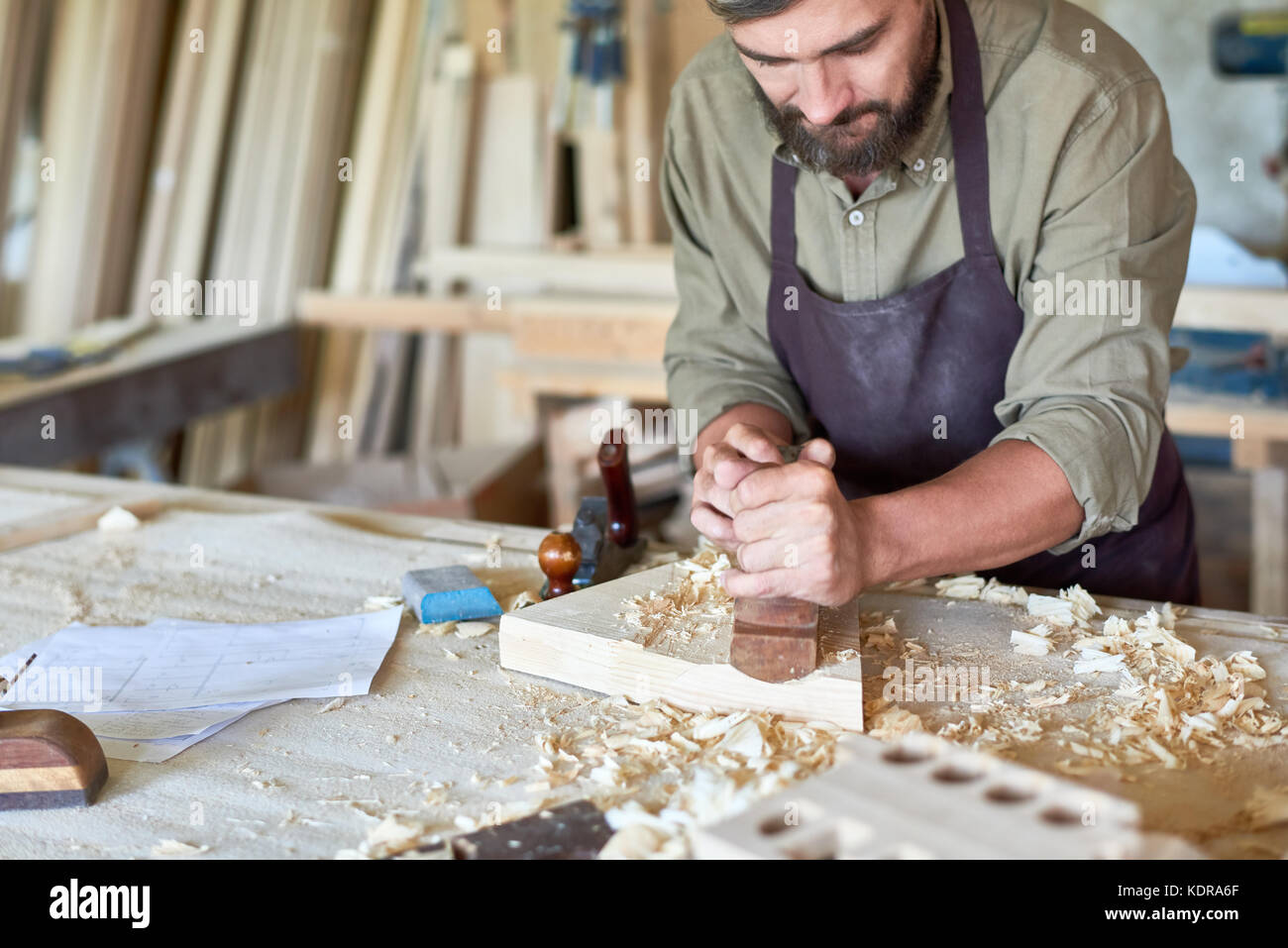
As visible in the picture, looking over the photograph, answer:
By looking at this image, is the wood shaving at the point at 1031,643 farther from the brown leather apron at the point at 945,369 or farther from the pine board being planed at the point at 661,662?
the brown leather apron at the point at 945,369

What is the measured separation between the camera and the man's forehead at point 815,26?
150cm

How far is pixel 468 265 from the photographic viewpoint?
402 cm

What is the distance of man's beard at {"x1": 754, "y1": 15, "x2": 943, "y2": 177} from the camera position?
1.65 metres

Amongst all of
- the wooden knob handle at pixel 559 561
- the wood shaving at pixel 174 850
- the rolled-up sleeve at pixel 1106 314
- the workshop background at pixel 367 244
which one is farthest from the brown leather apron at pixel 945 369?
the workshop background at pixel 367 244

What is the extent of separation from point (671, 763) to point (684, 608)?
→ 0.31 m

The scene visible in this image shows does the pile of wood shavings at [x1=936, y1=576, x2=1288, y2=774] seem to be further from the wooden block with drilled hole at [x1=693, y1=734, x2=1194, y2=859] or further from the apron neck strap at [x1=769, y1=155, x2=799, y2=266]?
the apron neck strap at [x1=769, y1=155, x2=799, y2=266]

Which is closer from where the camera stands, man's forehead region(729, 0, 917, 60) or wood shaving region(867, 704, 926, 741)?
wood shaving region(867, 704, 926, 741)

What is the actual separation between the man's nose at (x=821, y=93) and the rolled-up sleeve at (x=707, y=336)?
40 centimetres

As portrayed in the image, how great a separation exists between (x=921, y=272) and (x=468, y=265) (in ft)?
7.99

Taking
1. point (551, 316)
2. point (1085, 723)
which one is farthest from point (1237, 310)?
point (1085, 723)

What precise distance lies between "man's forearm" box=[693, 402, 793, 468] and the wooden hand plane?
15 cm

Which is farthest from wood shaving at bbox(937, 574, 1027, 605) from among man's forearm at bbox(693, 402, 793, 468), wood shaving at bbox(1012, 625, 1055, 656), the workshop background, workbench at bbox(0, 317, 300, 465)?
workbench at bbox(0, 317, 300, 465)

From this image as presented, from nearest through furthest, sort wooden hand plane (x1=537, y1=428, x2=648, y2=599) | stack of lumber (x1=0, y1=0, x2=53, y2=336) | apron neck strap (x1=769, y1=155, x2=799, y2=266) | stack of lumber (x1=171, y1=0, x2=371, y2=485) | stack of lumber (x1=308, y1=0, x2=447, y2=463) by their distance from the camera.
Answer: wooden hand plane (x1=537, y1=428, x2=648, y2=599) → apron neck strap (x1=769, y1=155, x2=799, y2=266) → stack of lumber (x1=0, y1=0, x2=53, y2=336) → stack of lumber (x1=171, y1=0, x2=371, y2=485) → stack of lumber (x1=308, y1=0, x2=447, y2=463)

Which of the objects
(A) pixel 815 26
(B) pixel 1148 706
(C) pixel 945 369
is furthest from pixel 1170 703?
(A) pixel 815 26
